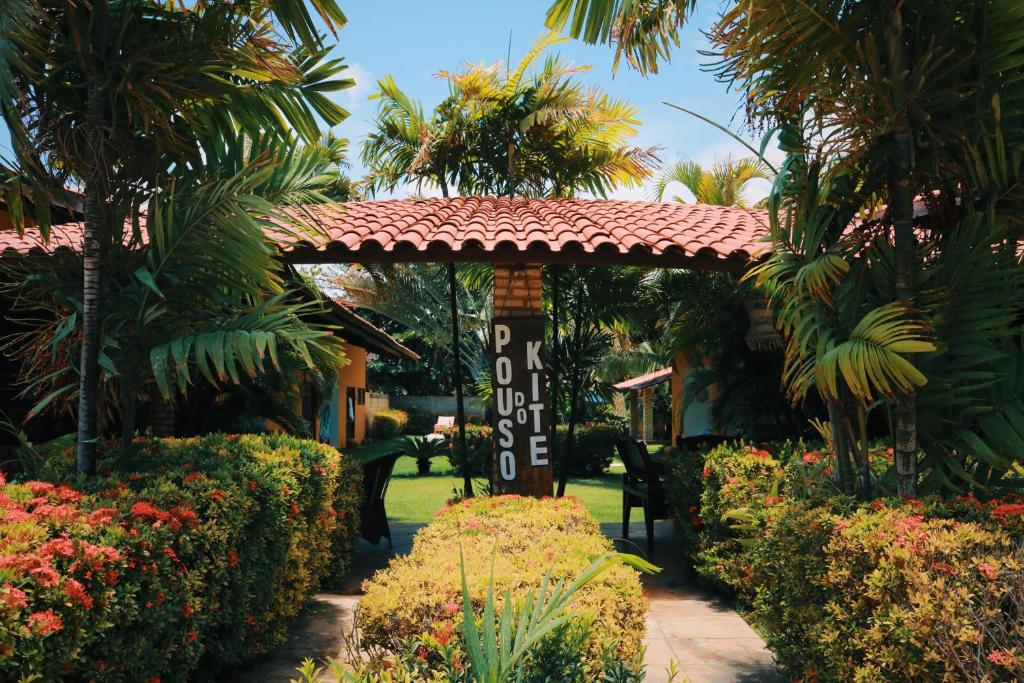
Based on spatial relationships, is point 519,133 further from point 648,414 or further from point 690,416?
point 648,414

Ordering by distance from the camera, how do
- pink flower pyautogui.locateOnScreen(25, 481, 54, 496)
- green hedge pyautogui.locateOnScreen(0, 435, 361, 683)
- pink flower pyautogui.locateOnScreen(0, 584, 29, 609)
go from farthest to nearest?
pink flower pyautogui.locateOnScreen(25, 481, 54, 496)
green hedge pyautogui.locateOnScreen(0, 435, 361, 683)
pink flower pyautogui.locateOnScreen(0, 584, 29, 609)

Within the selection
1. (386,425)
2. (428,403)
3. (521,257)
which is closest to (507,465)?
(521,257)

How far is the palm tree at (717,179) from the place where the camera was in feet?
49.6

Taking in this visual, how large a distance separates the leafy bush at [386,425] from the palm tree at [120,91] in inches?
921

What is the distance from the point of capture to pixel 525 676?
6.93ft

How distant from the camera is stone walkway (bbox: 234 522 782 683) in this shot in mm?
4777

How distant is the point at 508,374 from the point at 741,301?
4.41 meters

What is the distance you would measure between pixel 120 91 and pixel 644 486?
6.62m

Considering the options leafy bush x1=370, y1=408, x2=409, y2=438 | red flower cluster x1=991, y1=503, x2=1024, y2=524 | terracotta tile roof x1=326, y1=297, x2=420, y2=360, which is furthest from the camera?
leafy bush x1=370, y1=408, x2=409, y2=438

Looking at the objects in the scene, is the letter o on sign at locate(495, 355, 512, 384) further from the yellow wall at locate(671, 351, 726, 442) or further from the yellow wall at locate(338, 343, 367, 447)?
the yellow wall at locate(338, 343, 367, 447)

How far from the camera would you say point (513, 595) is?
271 centimetres

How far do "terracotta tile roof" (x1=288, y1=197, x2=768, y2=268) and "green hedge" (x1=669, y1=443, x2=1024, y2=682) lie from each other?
2431 millimetres

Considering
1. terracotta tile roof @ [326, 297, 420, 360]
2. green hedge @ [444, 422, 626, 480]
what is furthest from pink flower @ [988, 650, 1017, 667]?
green hedge @ [444, 422, 626, 480]

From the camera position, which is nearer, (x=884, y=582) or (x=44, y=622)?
(x=44, y=622)
